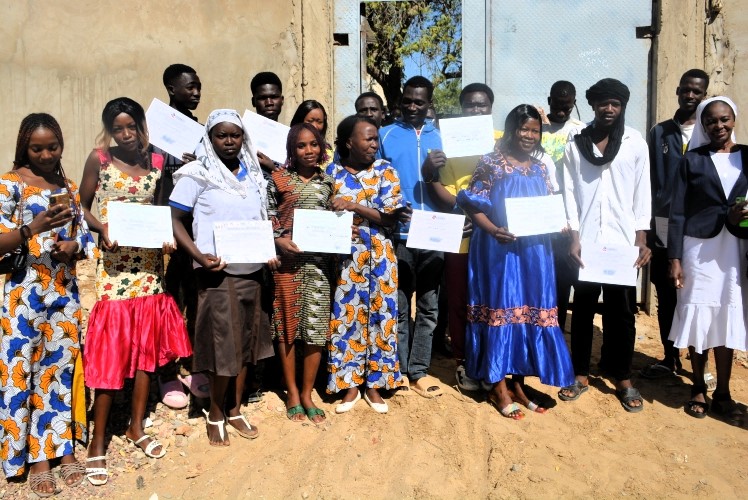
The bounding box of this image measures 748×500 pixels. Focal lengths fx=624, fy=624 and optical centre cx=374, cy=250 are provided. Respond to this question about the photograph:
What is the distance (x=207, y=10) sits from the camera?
253 inches

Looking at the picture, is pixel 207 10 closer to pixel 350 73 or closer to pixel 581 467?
pixel 350 73

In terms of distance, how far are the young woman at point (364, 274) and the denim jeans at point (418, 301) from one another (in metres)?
0.31

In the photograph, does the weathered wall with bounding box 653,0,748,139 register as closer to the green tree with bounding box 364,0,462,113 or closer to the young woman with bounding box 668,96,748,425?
the young woman with bounding box 668,96,748,425

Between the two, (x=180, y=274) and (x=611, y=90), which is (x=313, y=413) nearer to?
(x=180, y=274)

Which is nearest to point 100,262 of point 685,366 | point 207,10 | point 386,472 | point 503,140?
point 386,472

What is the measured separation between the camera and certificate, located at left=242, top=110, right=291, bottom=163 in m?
4.30

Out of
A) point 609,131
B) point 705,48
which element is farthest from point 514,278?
point 705,48

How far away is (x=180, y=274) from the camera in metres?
4.20

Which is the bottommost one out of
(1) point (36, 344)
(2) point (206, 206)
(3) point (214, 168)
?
(1) point (36, 344)

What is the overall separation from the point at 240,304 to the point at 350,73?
3626 mm

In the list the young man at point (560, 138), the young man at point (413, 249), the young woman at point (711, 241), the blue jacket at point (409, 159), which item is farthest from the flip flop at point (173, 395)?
the young woman at point (711, 241)

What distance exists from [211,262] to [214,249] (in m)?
0.09

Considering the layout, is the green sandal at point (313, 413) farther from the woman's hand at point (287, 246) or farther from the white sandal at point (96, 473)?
the white sandal at point (96, 473)

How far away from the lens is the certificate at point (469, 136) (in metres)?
4.12
